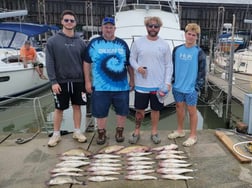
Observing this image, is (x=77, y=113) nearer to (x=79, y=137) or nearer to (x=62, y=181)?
(x=79, y=137)

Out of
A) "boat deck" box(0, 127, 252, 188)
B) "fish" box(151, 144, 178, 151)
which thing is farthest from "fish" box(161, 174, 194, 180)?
"fish" box(151, 144, 178, 151)

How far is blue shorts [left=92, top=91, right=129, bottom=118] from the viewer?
3.91m

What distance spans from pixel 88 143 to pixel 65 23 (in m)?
1.78

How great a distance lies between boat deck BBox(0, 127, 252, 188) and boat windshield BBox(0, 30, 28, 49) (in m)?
7.83

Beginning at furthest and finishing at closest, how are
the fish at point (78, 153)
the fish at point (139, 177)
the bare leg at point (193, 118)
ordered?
the bare leg at point (193, 118), the fish at point (78, 153), the fish at point (139, 177)

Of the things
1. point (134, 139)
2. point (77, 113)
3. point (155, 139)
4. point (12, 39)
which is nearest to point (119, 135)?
point (134, 139)

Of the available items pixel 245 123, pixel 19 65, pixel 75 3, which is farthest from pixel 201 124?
pixel 75 3

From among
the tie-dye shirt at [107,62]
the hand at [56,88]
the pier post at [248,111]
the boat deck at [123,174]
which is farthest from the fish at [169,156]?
the hand at [56,88]

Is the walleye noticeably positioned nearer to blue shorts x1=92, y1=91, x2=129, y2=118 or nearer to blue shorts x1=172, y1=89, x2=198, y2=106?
blue shorts x1=92, y1=91, x2=129, y2=118

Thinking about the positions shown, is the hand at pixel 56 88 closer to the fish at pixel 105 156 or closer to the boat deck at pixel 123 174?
the boat deck at pixel 123 174

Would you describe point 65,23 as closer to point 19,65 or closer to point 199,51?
point 199,51

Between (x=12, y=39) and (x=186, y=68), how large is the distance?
963cm

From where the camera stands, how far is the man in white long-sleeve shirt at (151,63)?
374cm

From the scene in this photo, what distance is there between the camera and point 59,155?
12.3 feet
